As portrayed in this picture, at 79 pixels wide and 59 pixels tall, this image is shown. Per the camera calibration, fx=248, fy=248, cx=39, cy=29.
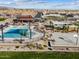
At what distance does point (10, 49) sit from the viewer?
539 inches

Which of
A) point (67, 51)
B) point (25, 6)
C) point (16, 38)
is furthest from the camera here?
point (25, 6)

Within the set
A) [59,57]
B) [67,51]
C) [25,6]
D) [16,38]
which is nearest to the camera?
[59,57]

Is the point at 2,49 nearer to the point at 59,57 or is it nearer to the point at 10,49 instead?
the point at 10,49

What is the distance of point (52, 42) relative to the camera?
1489 centimetres

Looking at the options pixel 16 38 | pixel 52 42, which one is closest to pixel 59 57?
pixel 52 42

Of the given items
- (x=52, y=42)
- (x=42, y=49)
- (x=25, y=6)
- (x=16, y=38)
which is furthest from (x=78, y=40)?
(x=25, y=6)

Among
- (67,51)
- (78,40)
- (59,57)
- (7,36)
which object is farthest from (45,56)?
(7,36)

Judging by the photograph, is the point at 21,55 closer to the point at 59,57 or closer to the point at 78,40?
the point at 59,57

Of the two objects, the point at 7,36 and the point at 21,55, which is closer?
the point at 21,55

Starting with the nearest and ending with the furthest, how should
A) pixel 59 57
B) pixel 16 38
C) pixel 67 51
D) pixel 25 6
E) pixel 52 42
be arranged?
1. pixel 59 57
2. pixel 67 51
3. pixel 52 42
4. pixel 16 38
5. pixel 25 6

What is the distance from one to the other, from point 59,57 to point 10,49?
295 centimetres

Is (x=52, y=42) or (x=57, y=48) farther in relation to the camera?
(x=52, y=42)

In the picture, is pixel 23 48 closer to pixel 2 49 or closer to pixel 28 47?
pixel 28 47

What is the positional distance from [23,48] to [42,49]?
1.09 meters
